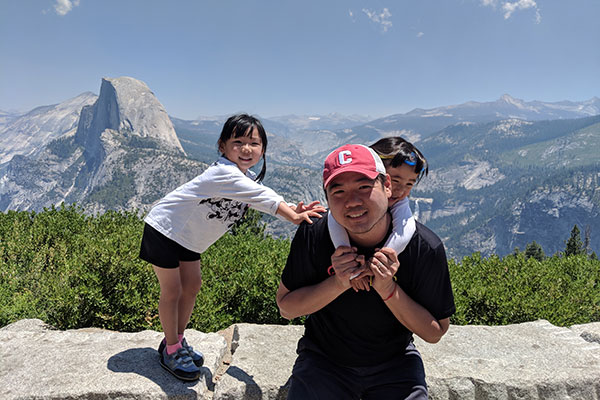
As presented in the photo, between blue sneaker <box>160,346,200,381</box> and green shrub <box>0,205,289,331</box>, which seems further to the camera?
green shrub <box>0,205,289,331</box>

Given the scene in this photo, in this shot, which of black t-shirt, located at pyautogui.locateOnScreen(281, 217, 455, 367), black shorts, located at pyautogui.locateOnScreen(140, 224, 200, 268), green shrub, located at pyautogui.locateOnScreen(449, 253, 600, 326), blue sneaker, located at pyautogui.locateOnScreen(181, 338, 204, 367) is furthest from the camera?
green shrub, located at pyautogui.locateOnScreen(449, 253, 600, 326)

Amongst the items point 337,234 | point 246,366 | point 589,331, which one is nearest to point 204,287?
point 246,366

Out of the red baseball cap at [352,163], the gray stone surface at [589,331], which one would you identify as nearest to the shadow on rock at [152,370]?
the red baseball cap at [352,163]

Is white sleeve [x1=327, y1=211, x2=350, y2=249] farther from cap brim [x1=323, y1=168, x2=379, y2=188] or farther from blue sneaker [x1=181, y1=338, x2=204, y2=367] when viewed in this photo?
blue sneaker [x1=181, y1=338, x2=204, y2=367]

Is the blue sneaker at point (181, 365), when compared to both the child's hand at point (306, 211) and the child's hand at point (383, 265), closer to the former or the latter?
the child's hand at point (306, 211)

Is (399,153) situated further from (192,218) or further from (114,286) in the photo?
(114,286)

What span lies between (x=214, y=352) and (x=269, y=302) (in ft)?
5.24

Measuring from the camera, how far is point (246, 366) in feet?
11.4

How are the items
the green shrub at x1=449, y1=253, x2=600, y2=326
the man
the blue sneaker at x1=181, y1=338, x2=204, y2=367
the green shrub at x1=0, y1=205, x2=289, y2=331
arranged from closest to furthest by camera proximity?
1. the man
2. the blue sneaker at x1=181, y1=338, x2=204, y2=367
3. the green shrub at x1=0, y1=205, x2=289, y2=331
4. the green shrub at x1=449, y1=253, x2=600, y2=326

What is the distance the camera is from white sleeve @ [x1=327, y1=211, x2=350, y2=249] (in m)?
2.42

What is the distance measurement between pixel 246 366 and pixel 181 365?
607mm

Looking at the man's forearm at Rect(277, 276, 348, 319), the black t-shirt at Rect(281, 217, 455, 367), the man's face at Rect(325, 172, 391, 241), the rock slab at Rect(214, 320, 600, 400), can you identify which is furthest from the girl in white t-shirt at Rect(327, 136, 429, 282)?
the rock slab at Rect(214, 320, 600, 400)

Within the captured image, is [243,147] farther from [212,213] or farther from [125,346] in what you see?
[125,346]

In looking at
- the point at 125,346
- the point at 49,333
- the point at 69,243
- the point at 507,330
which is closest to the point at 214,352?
the point at 125,346
